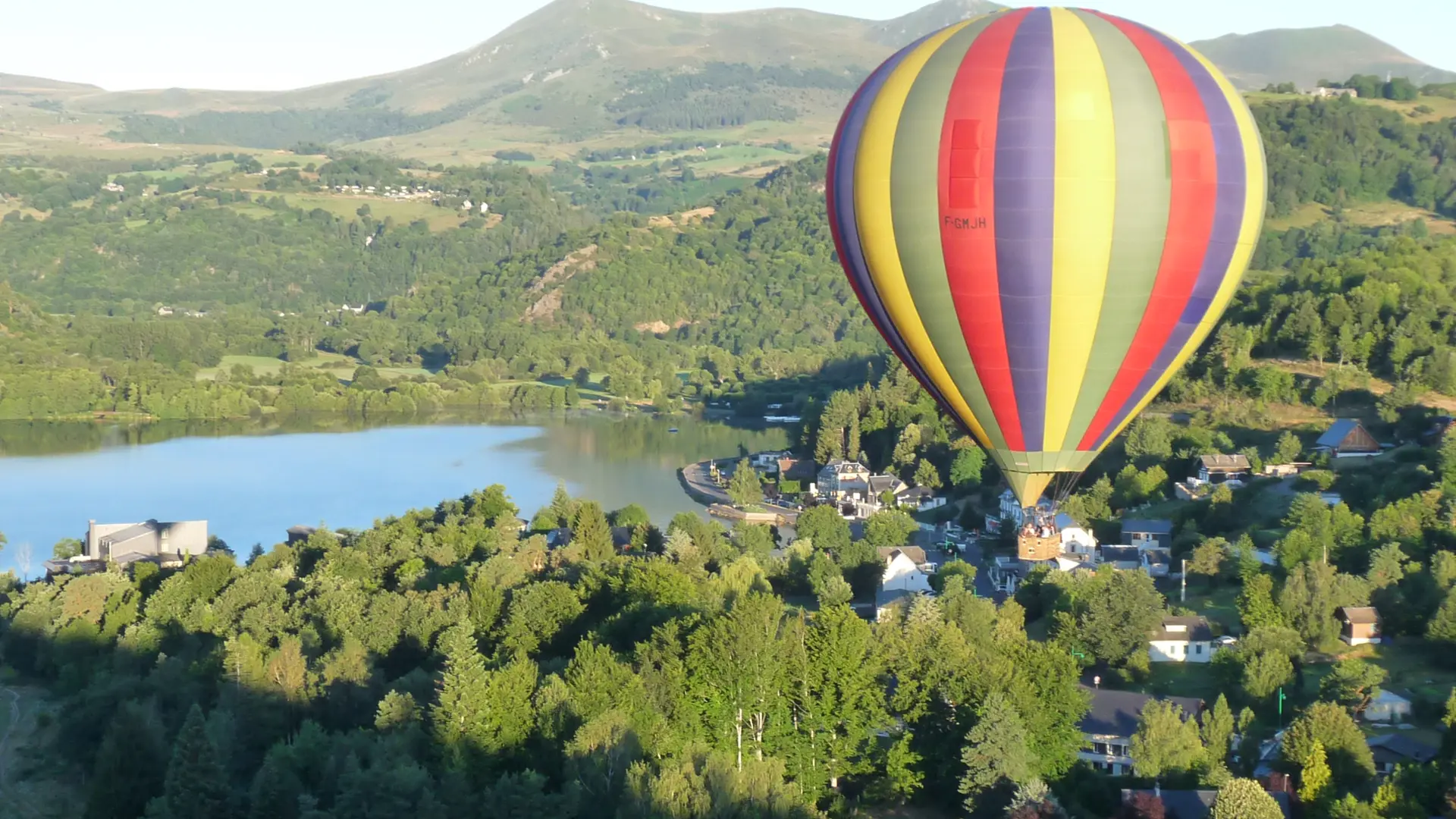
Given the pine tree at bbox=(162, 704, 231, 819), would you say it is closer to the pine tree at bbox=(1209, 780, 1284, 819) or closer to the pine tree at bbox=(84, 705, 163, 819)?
the pine tree at bbox=(84, 705, 163, 819)

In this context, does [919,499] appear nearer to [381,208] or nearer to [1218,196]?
[1218,196]

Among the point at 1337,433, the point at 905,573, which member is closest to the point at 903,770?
the point at 905,573

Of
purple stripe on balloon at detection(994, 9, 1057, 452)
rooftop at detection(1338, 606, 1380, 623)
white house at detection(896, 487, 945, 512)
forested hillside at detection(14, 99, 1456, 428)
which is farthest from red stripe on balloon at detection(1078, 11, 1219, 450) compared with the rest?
forested hillside at detection(14, 99, 1456, 428)

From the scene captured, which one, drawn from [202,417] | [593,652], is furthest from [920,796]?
[202,417]

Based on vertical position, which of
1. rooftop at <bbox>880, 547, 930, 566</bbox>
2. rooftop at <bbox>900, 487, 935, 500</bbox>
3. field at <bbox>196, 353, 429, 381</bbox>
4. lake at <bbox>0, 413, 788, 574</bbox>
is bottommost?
field at <bbox>196, 353, 429, 381</bbox>

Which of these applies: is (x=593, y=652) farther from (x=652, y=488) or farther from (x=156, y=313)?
(x=156, y=313)

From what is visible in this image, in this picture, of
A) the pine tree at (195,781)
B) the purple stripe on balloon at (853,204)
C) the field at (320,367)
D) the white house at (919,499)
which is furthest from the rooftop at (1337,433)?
the field at (320,367)
